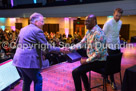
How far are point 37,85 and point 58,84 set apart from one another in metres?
1.24

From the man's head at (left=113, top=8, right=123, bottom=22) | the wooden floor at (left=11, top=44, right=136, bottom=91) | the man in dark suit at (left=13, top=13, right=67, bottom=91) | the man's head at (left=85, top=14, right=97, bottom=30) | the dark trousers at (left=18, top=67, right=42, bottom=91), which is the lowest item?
the wooden floor at (left=11, top=44, right=136, bottom=91)

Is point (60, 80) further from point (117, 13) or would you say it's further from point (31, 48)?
point (117, 13)

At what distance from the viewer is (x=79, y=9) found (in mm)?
12273

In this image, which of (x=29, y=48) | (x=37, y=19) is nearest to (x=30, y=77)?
(x=29, y=48)

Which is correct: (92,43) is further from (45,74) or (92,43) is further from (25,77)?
(45,74)

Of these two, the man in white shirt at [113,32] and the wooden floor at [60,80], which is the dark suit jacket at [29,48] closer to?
the wooden floor at [60,80]

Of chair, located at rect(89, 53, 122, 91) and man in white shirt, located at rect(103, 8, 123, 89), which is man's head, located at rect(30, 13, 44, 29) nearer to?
chair, located at rect(89, 53, 122, 91)

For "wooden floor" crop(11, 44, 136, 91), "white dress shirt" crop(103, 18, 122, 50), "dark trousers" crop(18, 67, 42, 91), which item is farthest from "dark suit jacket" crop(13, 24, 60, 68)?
"white dress shirt" crop(103, 18, 122, 50)

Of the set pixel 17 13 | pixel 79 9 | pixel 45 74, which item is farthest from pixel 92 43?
pixel 17 13

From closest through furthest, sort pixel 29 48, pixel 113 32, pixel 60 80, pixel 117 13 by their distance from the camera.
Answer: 1. pixel 29 48
2. pixel 117 13
3. pixel 113 32
4. pixel 60 80

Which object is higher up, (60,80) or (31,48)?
(31,48)

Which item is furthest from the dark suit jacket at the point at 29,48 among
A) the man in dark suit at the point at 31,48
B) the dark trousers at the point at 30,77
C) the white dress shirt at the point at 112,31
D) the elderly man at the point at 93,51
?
the white dress shirt at the point at 112,31

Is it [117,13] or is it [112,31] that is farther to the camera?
[112,31]

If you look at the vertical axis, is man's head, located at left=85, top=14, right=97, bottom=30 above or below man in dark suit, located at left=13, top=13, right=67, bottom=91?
above
